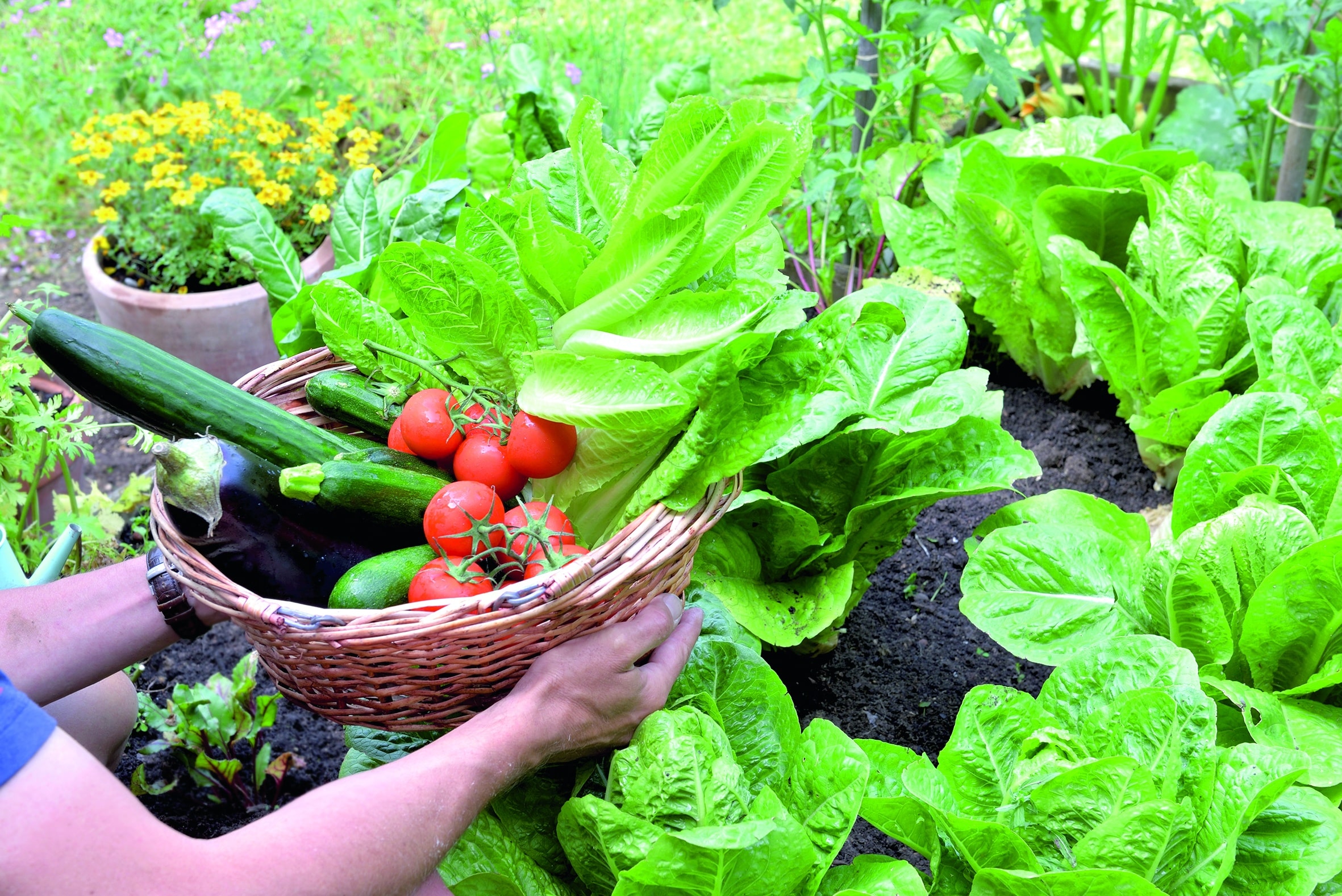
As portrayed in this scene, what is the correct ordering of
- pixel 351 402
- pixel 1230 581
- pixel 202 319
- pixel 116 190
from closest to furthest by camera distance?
pixel 351 402 < pixel 1230 581 < pixel 202 319 < pixel 116 190

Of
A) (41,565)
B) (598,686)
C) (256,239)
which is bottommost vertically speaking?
(41,565)

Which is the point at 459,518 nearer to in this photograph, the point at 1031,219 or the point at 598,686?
the point at 598,686

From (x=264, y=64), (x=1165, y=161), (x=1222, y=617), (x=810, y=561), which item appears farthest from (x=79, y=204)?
(x=1222, y=617)

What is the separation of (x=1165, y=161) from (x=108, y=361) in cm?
262

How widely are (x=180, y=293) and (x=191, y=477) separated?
231 centimetres

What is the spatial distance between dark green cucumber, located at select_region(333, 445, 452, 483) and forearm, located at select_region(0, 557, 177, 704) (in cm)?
52

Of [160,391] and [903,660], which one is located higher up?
[160,391]

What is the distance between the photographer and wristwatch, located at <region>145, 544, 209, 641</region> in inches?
69.6

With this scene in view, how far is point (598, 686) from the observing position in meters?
1.47

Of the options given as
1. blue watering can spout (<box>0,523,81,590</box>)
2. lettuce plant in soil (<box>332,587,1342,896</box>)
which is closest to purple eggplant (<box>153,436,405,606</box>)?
lettuce plant in soil (<box>332,587,1342,896</box>)

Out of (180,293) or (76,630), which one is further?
(180,293)

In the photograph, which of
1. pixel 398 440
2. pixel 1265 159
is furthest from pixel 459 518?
pixel 1265 159

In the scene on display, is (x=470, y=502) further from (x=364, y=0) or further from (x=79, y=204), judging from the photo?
(x=364, y=0)

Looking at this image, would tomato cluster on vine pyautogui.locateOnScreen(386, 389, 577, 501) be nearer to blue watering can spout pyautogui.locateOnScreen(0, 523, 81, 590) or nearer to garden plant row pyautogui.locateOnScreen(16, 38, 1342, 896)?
garden plant row pyautogui.locateOnScreen(16, 38, 1342, 896)
